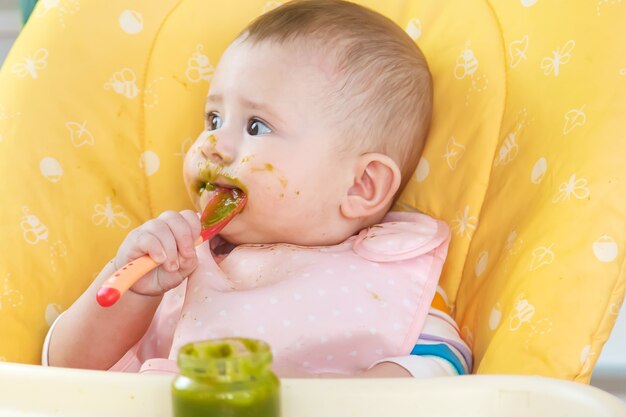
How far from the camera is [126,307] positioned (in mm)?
949

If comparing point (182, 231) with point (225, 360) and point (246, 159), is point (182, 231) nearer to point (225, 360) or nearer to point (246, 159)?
point (246, 159)

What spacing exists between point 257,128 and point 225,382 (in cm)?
62

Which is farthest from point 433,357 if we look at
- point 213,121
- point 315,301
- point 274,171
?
point 213,121

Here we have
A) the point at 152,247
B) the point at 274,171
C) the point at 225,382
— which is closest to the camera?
the point at 225,382

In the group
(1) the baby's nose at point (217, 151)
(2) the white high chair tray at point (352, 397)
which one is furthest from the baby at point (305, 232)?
(2) the white high chair tray at point (352, 397)

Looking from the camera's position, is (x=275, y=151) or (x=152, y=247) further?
(x=275, y=151)

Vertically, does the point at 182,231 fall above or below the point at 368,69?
below

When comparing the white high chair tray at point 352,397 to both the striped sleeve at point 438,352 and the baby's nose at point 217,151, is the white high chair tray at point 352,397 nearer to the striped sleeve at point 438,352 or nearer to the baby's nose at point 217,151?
the striped sleeve at point 438,352

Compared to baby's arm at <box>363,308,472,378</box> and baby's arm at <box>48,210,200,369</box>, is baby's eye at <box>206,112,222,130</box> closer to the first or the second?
baby's arm at <box>48,210,200,369</box>

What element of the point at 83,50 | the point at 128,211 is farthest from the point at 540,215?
the point at 83,50

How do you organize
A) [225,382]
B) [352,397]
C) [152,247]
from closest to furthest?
[225,382], [352,397], [152,247]

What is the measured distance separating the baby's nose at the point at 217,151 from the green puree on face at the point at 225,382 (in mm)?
555

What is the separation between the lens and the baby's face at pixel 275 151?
102cm

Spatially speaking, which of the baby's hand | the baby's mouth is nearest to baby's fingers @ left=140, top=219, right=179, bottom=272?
the baby's hand
